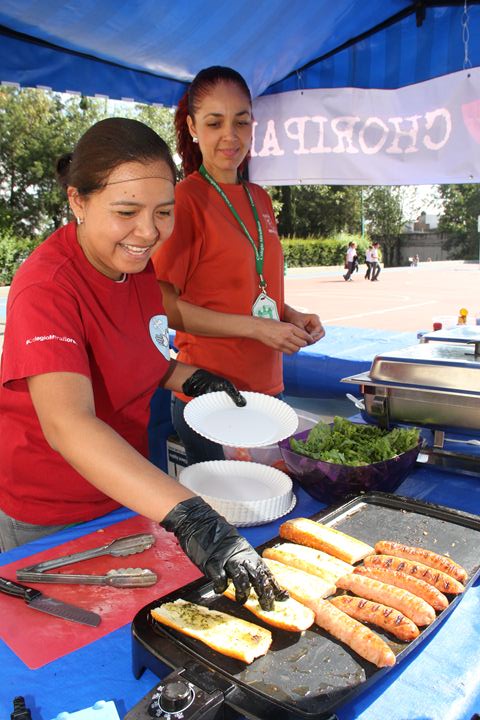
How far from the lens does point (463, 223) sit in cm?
5141

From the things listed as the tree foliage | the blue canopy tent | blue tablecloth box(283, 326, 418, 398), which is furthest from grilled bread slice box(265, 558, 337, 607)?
the tree foliage

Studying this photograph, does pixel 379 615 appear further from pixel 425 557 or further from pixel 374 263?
pixel 374 263

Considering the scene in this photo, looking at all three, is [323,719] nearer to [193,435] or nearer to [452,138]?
[193,435]

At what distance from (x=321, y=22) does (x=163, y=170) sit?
8.36 feet

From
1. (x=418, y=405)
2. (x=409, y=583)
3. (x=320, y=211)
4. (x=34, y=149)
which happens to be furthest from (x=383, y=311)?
(x=320, y=211)

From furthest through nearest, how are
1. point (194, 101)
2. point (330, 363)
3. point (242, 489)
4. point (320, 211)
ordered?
1. point (320, 211)
2. point (330, 363)
3. point (194, 101)
4. point (242, 489)

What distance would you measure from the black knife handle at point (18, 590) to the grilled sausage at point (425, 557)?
76 cm

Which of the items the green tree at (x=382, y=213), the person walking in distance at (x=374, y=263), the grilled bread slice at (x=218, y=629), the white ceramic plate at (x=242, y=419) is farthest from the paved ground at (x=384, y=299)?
the green tree at (x=382, y=213)

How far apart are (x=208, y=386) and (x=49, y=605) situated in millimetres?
917

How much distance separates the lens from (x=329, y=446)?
1863 millimetres

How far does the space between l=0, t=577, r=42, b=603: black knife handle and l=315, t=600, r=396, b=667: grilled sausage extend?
587 mm

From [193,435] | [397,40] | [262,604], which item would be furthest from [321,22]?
[262,604]

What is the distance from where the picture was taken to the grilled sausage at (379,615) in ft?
3.51

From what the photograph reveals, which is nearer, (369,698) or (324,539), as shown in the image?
(369,698)
